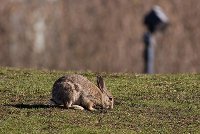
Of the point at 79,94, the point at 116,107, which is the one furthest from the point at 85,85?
the point at 116,107

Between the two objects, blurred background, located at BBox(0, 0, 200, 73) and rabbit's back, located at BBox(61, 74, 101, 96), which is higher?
blurred background, located at BBox(0, 0, 200, 73)

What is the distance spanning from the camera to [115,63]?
26.3 m

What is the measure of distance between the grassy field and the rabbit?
0.42ft

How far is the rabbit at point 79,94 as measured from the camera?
12687mm

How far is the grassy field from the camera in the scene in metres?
12.2

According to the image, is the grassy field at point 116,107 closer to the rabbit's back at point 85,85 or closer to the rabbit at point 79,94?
the rabbit at point 79,94

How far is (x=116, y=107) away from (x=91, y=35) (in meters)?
14.1

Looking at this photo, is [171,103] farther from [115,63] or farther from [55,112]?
[115,63]

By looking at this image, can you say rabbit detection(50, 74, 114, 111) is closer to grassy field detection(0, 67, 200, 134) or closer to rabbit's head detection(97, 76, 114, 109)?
rabbit's head detection(97, 76, 114, 109)

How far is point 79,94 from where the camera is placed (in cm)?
1290

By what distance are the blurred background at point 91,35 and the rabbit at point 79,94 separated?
13.0 meters

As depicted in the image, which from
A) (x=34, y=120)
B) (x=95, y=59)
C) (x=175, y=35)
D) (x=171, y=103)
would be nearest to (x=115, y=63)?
(x=95, y=59)

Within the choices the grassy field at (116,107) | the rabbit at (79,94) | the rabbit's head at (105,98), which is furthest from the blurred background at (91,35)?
the rabbit at (79,94)

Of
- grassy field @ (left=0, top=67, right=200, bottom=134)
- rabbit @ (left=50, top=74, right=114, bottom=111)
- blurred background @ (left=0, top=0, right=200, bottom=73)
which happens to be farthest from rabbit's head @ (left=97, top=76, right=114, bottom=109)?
blurred background @ (left=0, top=0, right=200, bottom=73)
